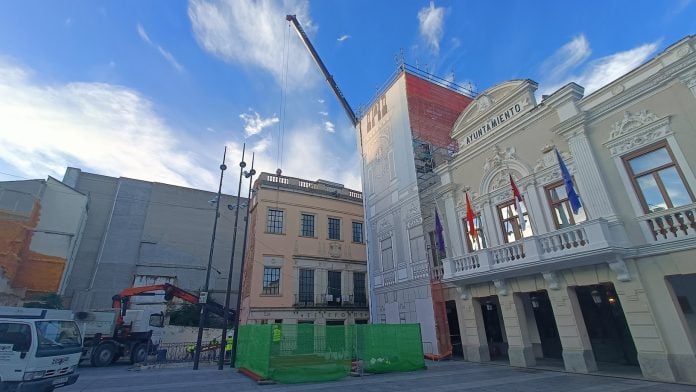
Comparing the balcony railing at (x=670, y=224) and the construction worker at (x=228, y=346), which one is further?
the construction worker at (x=228, y=346)

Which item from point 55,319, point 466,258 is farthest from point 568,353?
point 55,319

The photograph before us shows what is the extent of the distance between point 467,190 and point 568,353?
778cm

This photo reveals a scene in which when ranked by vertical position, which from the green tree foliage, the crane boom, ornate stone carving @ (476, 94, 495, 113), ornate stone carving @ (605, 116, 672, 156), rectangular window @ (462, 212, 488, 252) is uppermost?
the crane boom

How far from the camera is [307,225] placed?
2606 centimetres

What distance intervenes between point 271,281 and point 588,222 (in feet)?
62.7

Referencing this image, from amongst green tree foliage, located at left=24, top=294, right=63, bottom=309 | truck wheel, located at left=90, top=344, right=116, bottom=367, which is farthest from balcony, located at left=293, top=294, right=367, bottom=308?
green tree foliage, located at left=24, top=294, right=63, bottom=309

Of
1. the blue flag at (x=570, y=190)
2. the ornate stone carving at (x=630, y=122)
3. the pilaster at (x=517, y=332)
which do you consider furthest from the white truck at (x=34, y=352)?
the ornate stone carving at (x=630, y=122)

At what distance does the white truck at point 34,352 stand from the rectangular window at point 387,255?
15520 millimetres

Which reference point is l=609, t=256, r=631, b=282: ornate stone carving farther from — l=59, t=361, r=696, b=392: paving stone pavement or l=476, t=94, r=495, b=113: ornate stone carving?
l=476, t=94, r=495, b=113: ornate stone carving

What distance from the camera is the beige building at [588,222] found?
9555 millimetres

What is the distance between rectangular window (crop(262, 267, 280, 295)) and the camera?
23.0 metres

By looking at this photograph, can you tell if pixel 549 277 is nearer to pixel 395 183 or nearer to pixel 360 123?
pixel 395 183

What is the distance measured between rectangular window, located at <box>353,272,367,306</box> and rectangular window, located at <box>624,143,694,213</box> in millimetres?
19257

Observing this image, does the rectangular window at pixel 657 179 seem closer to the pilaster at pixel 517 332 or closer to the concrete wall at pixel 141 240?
the pilaster at pixel 517 332
